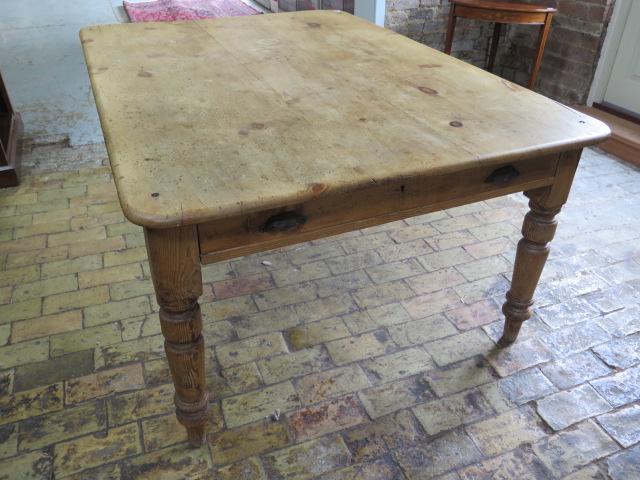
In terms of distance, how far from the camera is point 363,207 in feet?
4.14

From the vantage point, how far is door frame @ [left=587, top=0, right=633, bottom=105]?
347cm

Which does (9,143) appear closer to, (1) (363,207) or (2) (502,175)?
(1) (363,207)

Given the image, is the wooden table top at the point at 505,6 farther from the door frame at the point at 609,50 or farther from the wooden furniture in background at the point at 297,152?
the wooden furniture in background at the point at 297,152

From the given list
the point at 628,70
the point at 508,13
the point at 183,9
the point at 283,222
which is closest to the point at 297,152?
the point at 283,222

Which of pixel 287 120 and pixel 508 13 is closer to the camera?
pixel 287 120

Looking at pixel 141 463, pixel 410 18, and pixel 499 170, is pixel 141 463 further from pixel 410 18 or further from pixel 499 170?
pixel 410 18

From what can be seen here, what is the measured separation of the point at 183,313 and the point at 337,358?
73 cm

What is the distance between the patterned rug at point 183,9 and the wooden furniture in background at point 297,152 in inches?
178

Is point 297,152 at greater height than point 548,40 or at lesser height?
greater

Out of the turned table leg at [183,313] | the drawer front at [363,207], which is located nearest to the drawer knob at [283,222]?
the drawer front at [363,207]

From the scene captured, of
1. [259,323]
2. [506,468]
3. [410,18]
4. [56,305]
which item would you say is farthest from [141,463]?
[410,18]

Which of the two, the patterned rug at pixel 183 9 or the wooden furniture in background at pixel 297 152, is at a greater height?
the wooden furniture in background at pixel 297 152

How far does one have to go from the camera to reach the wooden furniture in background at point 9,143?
9.16 ft

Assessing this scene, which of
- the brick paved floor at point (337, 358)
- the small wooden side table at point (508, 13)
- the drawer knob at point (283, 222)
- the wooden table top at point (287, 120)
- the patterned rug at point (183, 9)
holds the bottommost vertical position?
the brick paved floor at point (337, 358)
